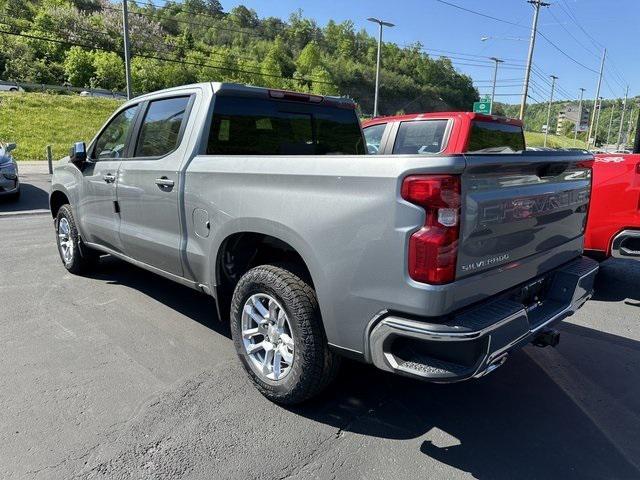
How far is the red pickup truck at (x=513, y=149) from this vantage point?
4.88m

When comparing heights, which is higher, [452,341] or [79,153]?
[79,153]

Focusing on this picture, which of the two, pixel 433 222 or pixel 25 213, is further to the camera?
pixel 25 213

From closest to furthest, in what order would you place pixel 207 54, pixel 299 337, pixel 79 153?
pixel 299 337
pixel 79 153
pixel 207 54

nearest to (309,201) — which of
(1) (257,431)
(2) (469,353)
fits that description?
(2) (469,353)

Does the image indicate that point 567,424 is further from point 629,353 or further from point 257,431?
point 257,431

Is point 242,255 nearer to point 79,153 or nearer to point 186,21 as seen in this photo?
point 79,153

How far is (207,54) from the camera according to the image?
300ft

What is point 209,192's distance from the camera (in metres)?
3.19

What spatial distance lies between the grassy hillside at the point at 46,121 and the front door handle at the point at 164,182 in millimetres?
22210

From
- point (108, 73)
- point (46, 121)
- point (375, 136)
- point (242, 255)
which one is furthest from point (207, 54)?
point (242, 255)

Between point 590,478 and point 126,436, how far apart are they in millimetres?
2411

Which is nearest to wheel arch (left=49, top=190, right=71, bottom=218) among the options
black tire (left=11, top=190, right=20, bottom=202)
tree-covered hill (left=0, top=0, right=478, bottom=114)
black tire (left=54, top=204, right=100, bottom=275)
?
black tire (left=54, top=204, right=100, bottom=275)

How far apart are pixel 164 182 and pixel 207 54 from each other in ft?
317

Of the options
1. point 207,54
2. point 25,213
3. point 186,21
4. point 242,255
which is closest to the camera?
point 242,255
